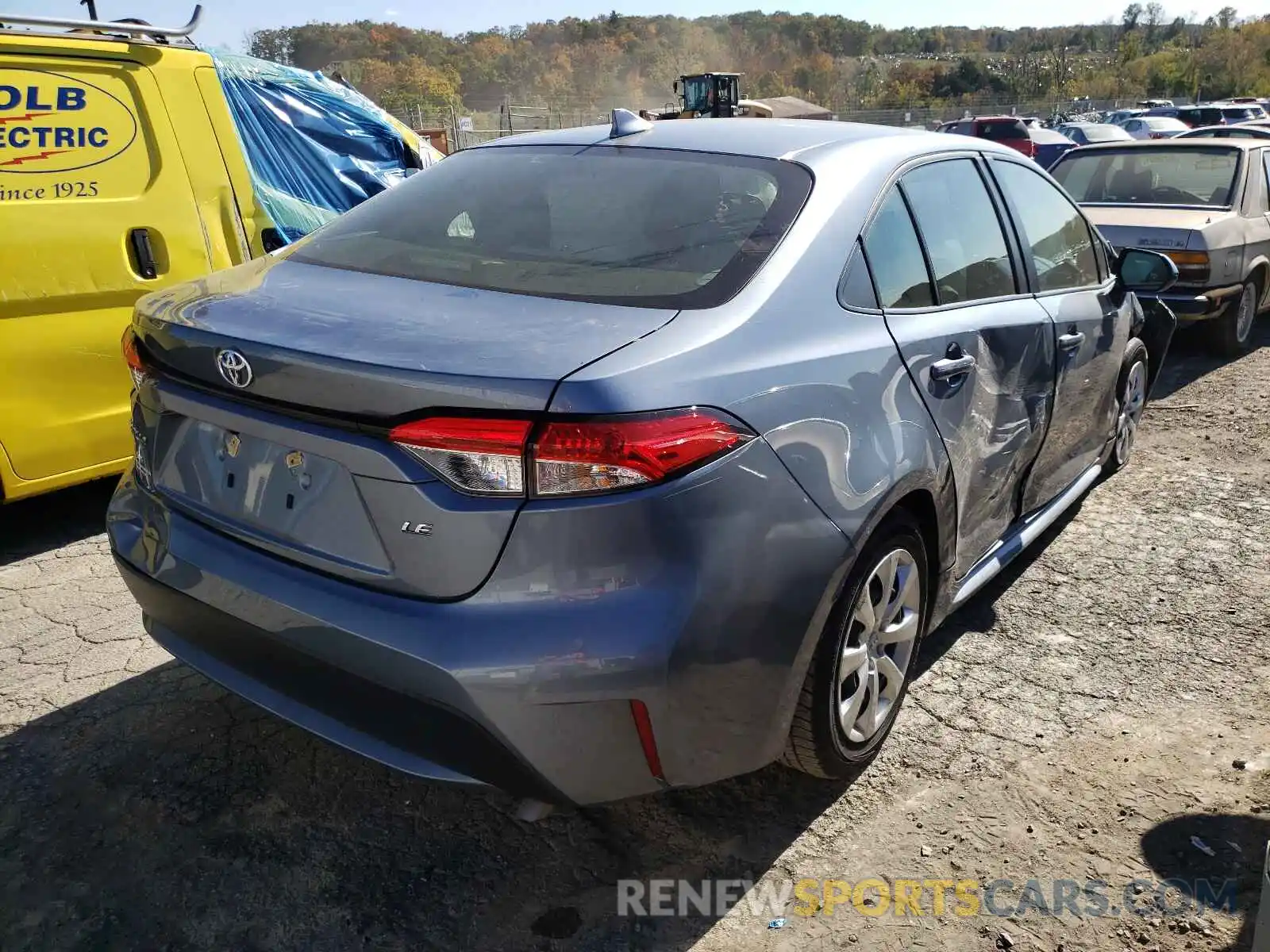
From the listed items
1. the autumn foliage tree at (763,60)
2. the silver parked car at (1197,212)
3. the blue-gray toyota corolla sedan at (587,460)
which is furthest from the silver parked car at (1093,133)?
the autumn foliage tree at (763,60)

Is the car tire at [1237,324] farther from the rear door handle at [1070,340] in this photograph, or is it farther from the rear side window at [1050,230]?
the rear door handle at [1070,340]

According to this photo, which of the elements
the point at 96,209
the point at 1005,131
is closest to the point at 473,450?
the point at 96,209

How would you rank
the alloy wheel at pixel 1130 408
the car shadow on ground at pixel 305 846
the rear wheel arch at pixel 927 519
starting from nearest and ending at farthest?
the car shadow on ground at pixel 305 846
the rear wheel arch at pixel 927 519
the alloy wheel at pixel 1130 408

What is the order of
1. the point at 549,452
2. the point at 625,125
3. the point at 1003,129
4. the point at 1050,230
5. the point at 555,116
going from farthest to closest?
1. the point at 555,116
2. the point at 1003,129
3. the point at 1050,230
4. the point at 625,125
5. the point at 549,452

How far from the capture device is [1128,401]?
15.5 feet

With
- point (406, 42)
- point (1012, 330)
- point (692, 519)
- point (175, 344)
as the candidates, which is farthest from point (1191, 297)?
point (406, 42)

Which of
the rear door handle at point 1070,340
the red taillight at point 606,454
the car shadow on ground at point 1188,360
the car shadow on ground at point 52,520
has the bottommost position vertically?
the car shadow on ground at point 1188,360

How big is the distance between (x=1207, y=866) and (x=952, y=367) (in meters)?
1.35

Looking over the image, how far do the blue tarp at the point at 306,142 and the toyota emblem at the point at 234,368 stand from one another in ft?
9.39

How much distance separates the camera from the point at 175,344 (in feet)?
7.30

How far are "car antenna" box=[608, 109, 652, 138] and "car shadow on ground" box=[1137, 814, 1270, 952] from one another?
235cm

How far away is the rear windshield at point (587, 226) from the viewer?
2.27m

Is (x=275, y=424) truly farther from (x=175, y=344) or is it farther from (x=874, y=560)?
(x=874, y=560)

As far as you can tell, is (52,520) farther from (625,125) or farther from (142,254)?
(625,125)
